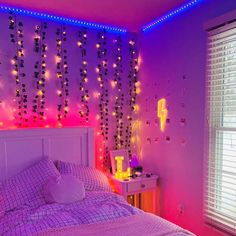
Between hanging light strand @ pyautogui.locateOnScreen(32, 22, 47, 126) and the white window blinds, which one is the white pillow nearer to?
hanging light strand @ pyautogui.locateOnScreen(32, 22, 47, 126)

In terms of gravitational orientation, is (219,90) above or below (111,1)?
below

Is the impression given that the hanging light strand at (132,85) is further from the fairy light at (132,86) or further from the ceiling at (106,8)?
the ceiling at (106,8)

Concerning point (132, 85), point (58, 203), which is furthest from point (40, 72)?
point (58, 203)

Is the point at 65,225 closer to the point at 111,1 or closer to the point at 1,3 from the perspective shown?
the point at 111,1

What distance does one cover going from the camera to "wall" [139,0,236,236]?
2.64 m

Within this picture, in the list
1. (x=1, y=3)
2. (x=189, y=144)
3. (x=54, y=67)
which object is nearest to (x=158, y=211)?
(x=189, y=144)

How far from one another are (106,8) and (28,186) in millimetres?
2001

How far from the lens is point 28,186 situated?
98.0 inches

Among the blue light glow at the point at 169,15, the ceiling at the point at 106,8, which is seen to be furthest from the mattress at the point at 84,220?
the blue light glow at the point at 169,15

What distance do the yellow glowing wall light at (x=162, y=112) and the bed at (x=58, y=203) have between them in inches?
34.6

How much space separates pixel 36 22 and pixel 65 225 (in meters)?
2.21

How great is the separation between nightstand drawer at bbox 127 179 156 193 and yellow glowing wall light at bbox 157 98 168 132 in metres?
0.66

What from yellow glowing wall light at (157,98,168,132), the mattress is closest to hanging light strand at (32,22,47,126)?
the mattress

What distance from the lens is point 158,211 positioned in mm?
3234
